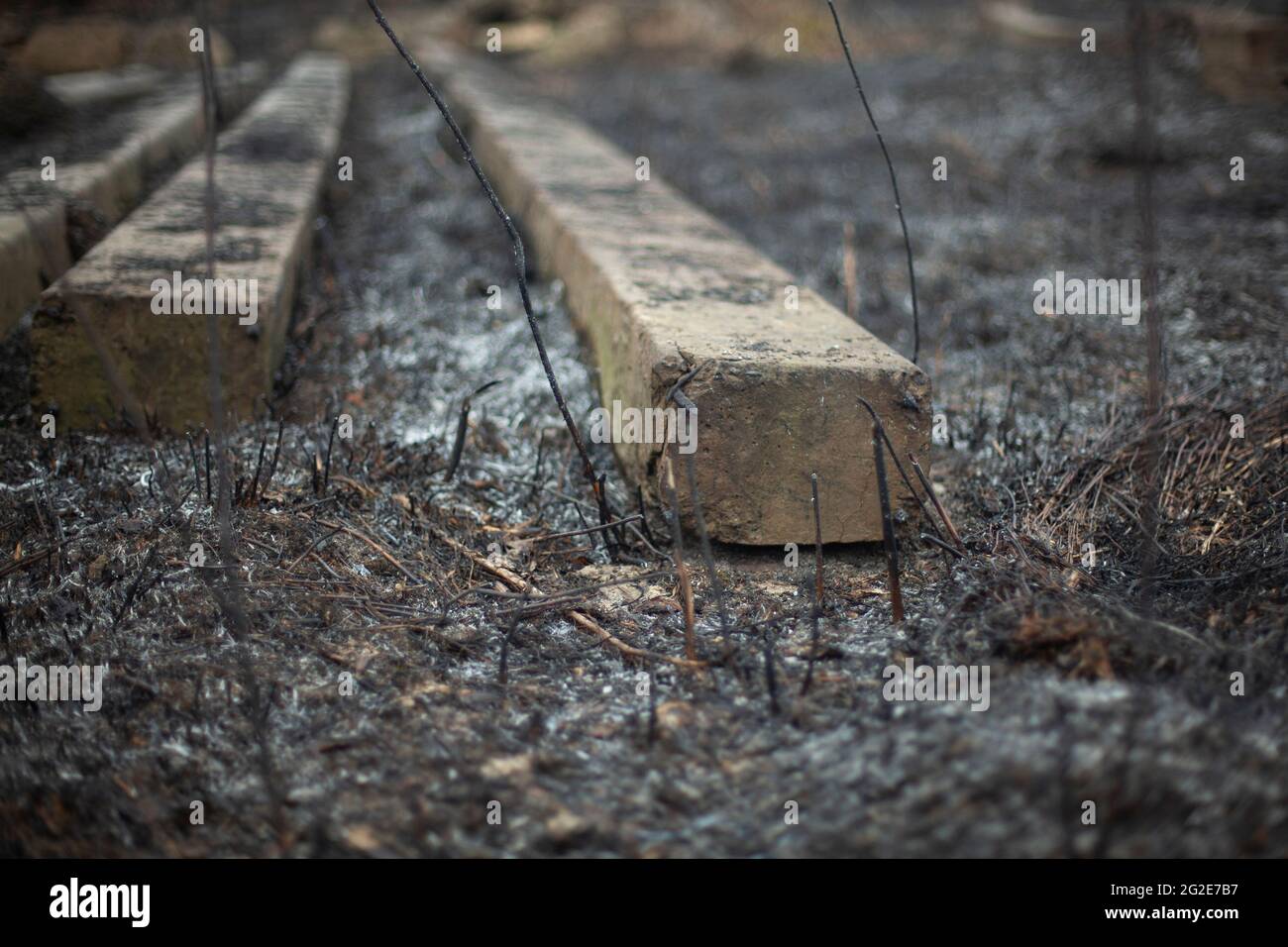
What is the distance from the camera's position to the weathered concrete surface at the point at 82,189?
3340mm

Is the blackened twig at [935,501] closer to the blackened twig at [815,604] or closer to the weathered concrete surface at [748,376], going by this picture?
the weathered concrete surface at [748,376]

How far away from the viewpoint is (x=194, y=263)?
3.19m

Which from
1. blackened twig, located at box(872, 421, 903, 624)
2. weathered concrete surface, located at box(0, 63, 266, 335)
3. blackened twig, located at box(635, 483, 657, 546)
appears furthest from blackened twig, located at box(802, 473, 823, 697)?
weathered concrete surface, located at box(0, 63, 266, 335)

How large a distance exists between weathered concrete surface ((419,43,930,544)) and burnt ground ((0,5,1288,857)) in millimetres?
154

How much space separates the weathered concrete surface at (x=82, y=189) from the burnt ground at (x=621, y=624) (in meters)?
0.33

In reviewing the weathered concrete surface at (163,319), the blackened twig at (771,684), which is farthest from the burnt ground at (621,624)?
the weathered concrete surface at (163,319)

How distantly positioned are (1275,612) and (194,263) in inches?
122

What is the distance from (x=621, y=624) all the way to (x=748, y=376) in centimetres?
67

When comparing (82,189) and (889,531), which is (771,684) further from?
(82,189)

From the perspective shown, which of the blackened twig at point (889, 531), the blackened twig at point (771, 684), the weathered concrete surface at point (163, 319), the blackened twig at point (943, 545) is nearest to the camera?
the blackened twig at point (771, 684)

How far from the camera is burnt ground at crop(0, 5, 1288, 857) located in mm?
1607

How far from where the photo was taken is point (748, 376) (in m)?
2.42
